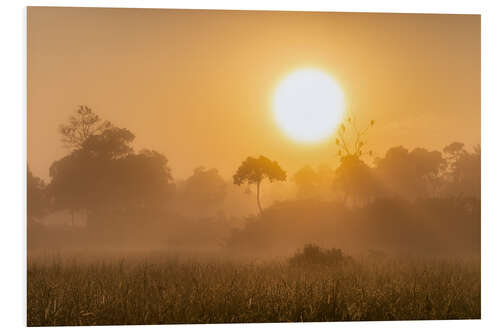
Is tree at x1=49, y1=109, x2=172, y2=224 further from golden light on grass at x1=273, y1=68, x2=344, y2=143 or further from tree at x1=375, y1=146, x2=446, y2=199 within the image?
tree at x1=375, y1=146, x2=446, y2=199

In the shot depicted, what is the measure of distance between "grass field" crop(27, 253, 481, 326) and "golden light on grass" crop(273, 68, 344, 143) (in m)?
1.55

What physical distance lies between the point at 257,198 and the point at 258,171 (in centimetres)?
31

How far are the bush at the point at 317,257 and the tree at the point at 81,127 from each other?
2.57 m

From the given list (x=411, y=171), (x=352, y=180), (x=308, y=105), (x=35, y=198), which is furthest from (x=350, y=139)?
(x=35, y=198)

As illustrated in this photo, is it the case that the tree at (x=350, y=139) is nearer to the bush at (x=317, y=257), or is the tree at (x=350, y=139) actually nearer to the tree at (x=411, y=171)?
the tree at (x=411, y=171)

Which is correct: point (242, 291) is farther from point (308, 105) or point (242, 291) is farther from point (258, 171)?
point (308, 105)

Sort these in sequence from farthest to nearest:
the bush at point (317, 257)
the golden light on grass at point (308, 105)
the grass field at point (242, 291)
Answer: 1. the golden light on grass at point (308, 105)
2. the bush at point (317, 257)
3. the grass field at point (242, 291)

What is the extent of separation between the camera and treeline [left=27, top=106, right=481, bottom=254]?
25.3ft

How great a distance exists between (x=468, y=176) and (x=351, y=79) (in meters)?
1.77

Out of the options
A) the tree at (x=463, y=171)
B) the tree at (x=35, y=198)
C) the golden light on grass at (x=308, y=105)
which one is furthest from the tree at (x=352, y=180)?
the tree at (x=35, y=198)

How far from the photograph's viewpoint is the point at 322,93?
8094 millimetres

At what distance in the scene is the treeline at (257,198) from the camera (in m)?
7.72

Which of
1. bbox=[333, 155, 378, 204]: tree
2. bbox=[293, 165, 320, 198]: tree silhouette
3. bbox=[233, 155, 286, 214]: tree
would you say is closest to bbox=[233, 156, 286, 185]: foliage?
bbox=[233, 155, 286, 214]: tree

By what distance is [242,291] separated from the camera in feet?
25.5
